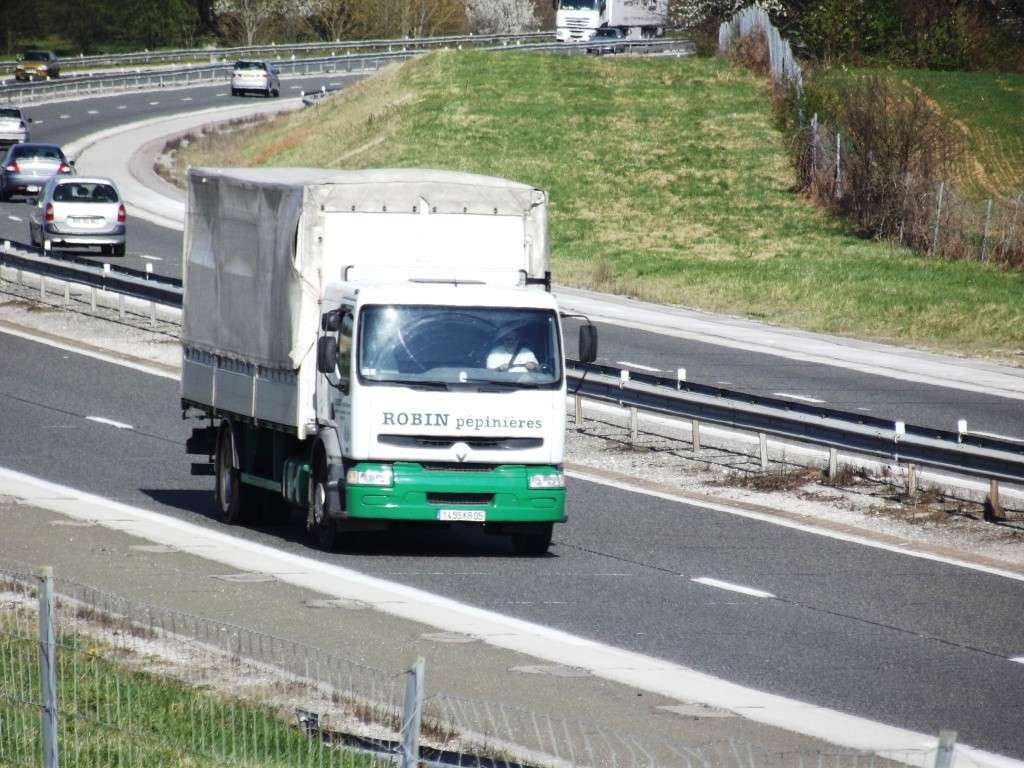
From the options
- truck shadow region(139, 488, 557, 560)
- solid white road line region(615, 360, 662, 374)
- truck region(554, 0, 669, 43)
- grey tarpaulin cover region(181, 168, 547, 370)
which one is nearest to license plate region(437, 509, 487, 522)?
truck shadow region(139, 488, 557, 560)

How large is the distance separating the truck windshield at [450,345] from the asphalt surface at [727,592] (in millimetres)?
1598

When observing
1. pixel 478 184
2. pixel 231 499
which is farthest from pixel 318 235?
pixel 231 499

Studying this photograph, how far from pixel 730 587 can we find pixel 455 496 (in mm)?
2437

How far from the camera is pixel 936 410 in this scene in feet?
83.6

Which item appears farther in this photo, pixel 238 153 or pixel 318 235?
pixel 238 153

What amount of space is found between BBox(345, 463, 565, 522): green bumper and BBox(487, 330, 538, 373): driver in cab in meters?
0.84

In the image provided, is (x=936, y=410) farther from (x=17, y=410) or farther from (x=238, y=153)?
(x=238, y=153)

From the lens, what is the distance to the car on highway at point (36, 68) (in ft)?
286

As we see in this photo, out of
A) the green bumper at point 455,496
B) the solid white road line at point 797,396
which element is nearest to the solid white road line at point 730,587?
the green bumper at point 455,496

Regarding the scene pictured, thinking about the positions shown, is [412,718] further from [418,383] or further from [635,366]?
[635,366]

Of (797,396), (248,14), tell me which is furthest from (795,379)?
(248,14)

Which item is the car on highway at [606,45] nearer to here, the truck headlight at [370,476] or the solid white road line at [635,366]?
the solid white road line at [635,366]

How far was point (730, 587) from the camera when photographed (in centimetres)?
1455

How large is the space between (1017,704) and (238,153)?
55083 mm
